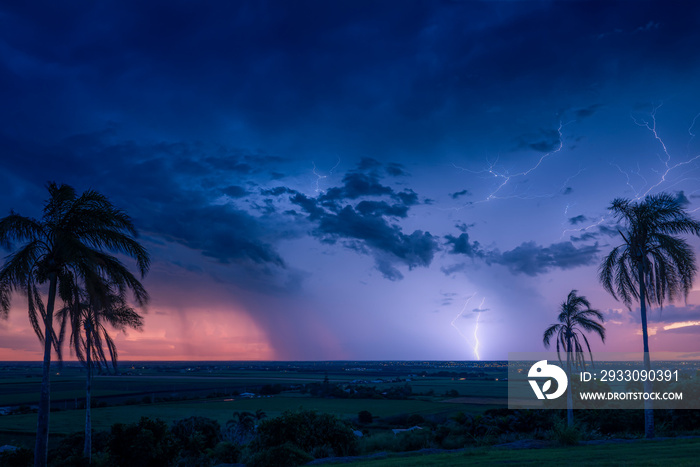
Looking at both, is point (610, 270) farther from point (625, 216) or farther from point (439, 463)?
point (439, 463)

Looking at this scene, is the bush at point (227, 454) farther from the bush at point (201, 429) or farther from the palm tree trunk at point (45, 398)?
the bush at point (201, 429)

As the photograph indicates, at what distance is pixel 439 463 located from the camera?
15352mm

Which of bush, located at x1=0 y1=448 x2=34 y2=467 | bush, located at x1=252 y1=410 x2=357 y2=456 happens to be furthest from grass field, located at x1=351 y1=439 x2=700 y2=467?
bush, located at x1=0 y1=448 x2=34 y2=467

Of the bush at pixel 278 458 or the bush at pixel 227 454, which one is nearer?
the bush at pixel 278 458

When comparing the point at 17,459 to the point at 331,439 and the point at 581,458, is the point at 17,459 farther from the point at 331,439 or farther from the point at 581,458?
the point at 581,458

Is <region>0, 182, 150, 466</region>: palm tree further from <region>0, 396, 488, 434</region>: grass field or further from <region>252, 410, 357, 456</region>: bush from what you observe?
<region>0, 396, 488, 434</region>: grass field

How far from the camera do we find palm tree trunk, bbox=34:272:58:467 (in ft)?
49.6

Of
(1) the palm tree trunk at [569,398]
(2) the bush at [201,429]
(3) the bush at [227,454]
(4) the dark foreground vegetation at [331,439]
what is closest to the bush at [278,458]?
(4) the dark foreground vegetation at [331,439]

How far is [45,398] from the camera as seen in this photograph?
15281 mm

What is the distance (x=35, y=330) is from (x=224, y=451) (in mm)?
12980

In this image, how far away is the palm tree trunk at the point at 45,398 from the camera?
15.1 m

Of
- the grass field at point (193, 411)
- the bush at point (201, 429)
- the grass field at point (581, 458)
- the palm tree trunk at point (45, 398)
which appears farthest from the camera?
the grass field at point (193, 411)

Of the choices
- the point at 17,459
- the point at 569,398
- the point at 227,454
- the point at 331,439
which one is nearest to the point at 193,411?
the point at 17,459

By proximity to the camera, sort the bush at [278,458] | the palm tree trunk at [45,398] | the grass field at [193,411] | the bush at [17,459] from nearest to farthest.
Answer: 1. the palm tree trunk at [45,398]
2. the bush at [278,458]
3. the bush at [17,459]
4. the grass field at [193,411]
